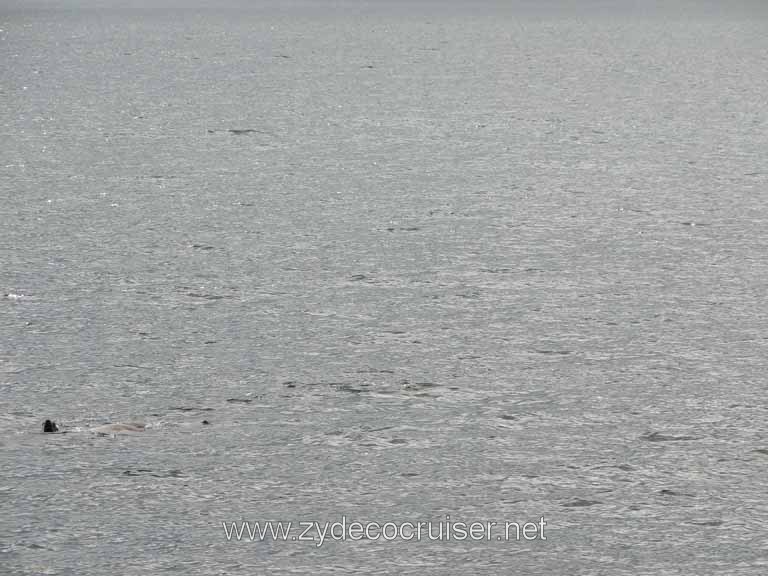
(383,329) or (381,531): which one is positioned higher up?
(383,329)

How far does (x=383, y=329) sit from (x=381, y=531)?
1.21 meters

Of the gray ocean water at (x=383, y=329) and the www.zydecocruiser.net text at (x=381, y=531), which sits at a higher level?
the gray ocean water at (x=383, y=329)

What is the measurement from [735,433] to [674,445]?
138mm

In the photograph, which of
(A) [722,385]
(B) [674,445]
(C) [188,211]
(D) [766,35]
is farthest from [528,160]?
(D) [766,35]

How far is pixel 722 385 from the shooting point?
2.99 meters

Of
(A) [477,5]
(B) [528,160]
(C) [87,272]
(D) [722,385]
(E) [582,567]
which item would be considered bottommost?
(E) [582,567]

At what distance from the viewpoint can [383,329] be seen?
134 inches

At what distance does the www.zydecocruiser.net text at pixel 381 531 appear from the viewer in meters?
2.21

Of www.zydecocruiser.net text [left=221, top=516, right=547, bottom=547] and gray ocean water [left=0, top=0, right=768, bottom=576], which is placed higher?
gray ocean water [left=0, top=0, right=768, bottom=576]

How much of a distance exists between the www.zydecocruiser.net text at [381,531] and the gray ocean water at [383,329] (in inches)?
1.0

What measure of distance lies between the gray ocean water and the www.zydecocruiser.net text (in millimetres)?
24

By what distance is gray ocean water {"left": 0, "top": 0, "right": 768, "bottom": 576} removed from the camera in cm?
229

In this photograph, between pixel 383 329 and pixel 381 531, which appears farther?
pixel 383 329

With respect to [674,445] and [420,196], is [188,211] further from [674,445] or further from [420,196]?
[674,445]
